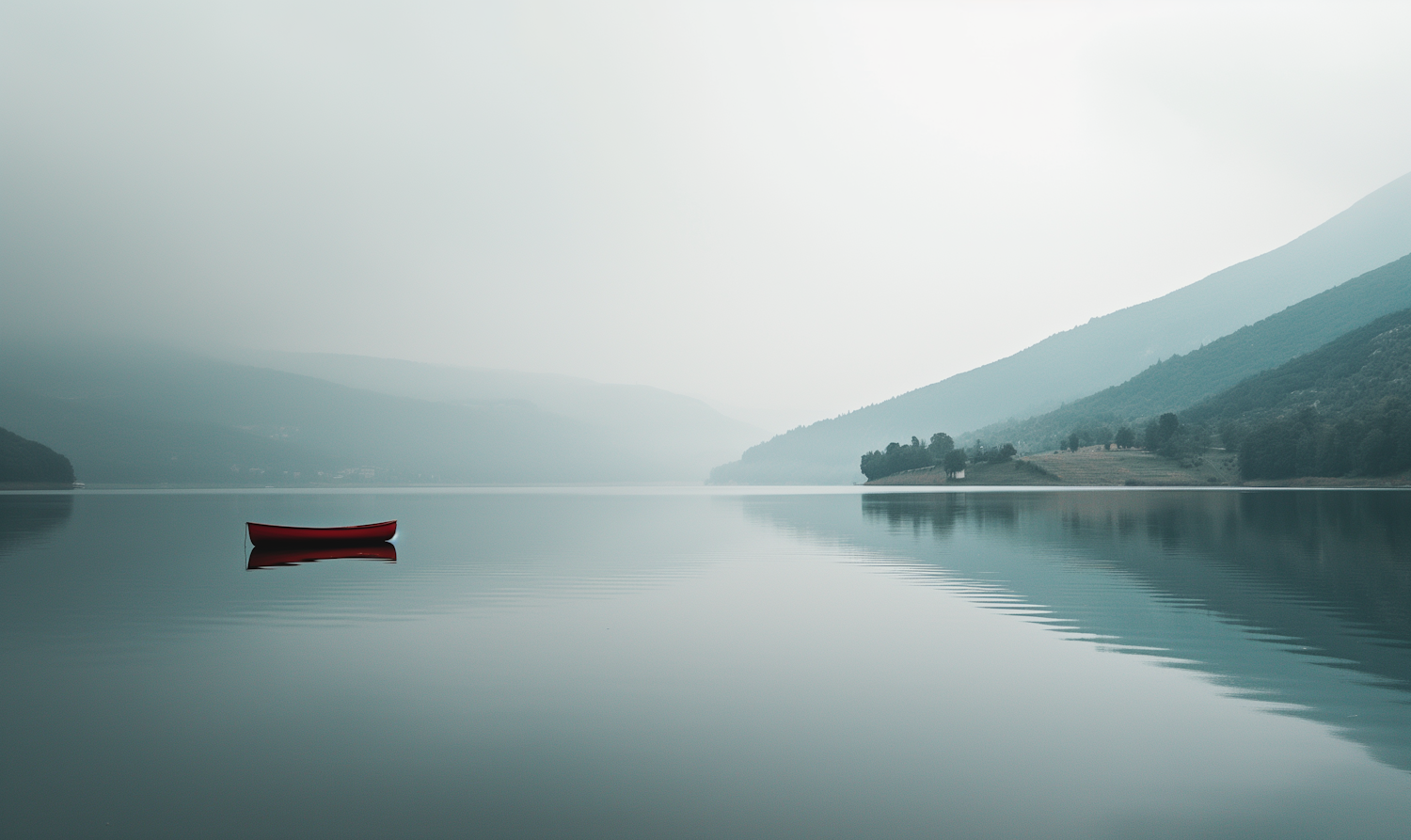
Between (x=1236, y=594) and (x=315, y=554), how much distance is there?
176 ft

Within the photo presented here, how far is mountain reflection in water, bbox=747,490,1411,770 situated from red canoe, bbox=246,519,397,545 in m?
33.7

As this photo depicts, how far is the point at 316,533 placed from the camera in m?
64.7

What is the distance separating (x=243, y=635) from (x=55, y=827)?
15.7m

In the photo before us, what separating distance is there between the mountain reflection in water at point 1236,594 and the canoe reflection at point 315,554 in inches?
1256

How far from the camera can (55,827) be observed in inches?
471

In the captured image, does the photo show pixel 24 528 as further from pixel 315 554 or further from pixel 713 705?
pixel 713 705

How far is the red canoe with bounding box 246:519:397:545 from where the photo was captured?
6178 cm

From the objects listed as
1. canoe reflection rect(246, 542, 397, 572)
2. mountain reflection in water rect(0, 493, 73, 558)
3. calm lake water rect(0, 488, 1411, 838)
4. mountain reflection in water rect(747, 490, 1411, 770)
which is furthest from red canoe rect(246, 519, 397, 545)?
mountain reflection in water rect(747, 490, 1411, 770)

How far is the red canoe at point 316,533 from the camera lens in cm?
6178

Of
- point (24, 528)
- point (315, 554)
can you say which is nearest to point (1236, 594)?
point (315, 554)

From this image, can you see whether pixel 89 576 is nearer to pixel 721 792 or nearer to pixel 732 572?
pixel 732 572

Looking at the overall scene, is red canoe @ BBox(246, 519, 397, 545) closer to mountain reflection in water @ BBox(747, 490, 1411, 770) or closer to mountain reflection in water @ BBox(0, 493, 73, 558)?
mountain reflection in water @ BBox(0, 493, 73, 558)

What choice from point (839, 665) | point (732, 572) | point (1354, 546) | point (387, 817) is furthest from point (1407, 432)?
point (387, 817)

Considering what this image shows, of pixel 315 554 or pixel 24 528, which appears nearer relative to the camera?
pixel 315 554
